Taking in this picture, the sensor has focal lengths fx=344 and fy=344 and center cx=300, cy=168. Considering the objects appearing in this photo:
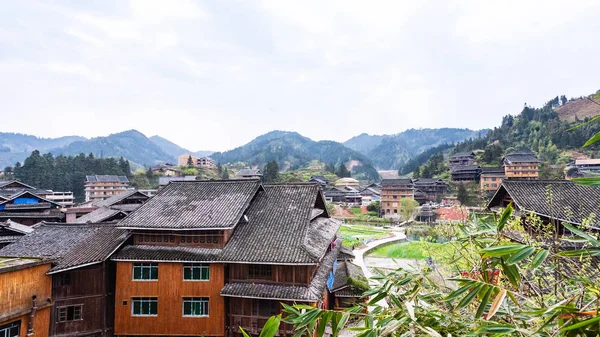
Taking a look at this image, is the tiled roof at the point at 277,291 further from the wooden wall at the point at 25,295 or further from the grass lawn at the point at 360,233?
the grass lawn at the point at 360,233

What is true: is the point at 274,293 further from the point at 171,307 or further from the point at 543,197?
the point at 543,197

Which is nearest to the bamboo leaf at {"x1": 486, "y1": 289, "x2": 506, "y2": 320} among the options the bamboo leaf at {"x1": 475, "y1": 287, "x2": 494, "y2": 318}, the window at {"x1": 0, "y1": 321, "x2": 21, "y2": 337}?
the bamboo leaf at {"x1": 475, "y1": 287, "x2": 494, "y2": 318}

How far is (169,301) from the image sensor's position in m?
14.9

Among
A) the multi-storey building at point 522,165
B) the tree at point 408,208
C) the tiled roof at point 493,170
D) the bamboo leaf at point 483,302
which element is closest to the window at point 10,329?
the bamboo leaf at point 483,302

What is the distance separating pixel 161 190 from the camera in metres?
18.7

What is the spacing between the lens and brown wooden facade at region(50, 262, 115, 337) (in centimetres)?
1449

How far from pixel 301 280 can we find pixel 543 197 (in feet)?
35.7

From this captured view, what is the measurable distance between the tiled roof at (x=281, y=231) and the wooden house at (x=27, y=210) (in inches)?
967

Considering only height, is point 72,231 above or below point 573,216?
below

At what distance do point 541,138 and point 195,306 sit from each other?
91.6m

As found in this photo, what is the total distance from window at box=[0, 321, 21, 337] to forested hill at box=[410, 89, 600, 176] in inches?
2903

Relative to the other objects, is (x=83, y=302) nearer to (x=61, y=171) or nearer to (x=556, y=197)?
(x=556, y=197)

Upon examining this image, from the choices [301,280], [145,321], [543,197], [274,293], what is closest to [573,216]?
[543,197]

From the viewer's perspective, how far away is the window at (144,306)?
15.0 m
